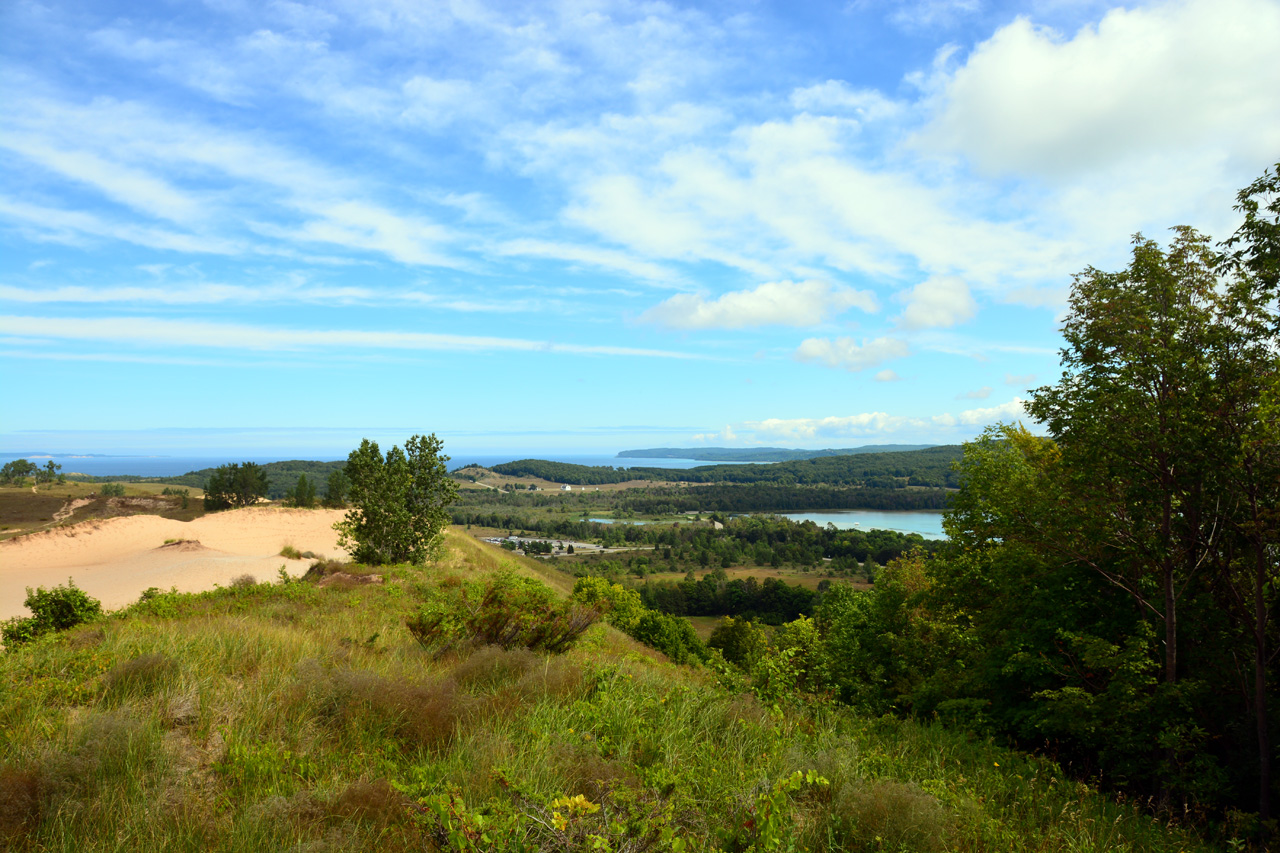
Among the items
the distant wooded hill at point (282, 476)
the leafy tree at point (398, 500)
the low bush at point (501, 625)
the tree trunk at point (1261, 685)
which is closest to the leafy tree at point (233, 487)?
the leafy tree at point (398, 500)

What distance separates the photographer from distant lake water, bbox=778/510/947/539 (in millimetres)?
136625

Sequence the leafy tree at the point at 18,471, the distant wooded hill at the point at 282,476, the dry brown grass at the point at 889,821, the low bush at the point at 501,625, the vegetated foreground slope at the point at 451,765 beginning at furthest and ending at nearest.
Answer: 1. the distant wooded hill at the point at 282,476
2. the leafy tree at the point at 18,471
3. the low bush at the point at 501,625
4. the dry brown grass at the point at 889,821
5. the vegetated foreground slope at the point at 451,765

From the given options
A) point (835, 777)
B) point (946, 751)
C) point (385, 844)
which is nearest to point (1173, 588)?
point (946, 751)

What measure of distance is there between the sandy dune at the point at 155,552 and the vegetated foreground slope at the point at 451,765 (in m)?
17.2

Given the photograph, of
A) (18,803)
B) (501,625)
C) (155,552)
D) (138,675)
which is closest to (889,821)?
(18,803)

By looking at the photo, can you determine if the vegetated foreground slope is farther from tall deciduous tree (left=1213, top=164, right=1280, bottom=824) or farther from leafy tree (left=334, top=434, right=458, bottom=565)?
leafy tree (left=334, top=434, right=458, bottom=565)

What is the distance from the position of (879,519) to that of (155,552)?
158689mm

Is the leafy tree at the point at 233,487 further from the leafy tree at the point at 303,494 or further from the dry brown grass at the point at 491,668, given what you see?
the dry brown grass at the point at 491,668

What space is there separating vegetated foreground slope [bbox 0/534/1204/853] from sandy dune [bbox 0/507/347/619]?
1717 centimetres

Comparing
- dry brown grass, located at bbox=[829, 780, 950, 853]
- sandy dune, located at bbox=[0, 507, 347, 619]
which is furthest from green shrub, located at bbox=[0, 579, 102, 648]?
dry brown grass, located at bbox=[829, 780, 950, 853]

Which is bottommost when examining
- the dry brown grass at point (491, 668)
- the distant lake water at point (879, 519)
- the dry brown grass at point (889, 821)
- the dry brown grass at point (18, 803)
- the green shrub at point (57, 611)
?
the distant lake water at point (879, 519)

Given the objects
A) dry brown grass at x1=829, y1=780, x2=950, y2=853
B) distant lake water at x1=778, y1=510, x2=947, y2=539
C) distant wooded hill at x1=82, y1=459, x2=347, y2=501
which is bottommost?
distant lake water at x1=778, y1=510, x2=947, y2=539

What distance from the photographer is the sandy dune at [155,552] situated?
23.2 metres

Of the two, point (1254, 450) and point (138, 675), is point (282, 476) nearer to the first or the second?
point (138, 675)
